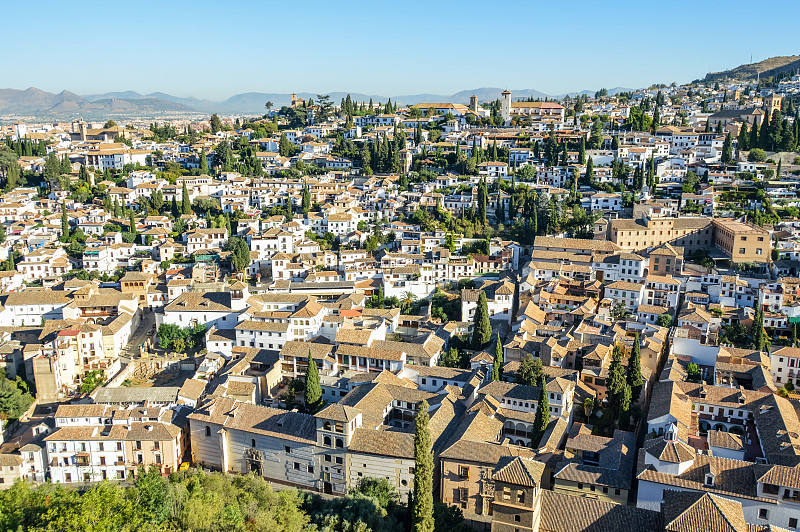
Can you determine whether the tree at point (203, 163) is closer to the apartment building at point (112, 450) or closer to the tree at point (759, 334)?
the apartment building at point (112, 450)

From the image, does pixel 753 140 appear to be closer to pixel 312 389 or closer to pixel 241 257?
pixel 241 257

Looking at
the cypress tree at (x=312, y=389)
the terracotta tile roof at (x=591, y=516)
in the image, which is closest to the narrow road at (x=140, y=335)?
the cypress tree at (x=312, y=389)

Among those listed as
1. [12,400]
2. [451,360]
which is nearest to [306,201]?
[451,360]

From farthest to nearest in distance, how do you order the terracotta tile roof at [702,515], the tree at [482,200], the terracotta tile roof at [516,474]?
1. the tree at [482,200]
2. the terracotta tile roof at [516,474]
3. the terracotta tile roof at [702,515]

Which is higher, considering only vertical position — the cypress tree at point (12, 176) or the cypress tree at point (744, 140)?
the cypress tree at point (744, 140)

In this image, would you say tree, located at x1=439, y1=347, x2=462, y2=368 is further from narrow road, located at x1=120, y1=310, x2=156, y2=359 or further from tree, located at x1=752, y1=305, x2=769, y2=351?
narrow road, located at x1=120, y1=310, x2=156, y2=359

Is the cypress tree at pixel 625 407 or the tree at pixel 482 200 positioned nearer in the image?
the cypress tree at pixel 625 407
